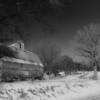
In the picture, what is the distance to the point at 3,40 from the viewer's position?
10008mm

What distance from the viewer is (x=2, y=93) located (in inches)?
335

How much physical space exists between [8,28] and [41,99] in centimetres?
533

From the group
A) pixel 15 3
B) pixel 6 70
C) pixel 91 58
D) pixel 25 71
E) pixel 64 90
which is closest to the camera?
pixel 15 3

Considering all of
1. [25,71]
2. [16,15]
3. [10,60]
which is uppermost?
[16,15]

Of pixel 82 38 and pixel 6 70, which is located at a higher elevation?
pixel 82 38

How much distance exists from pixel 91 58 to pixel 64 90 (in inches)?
609

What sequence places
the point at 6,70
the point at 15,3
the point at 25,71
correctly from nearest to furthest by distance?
1. the point at 15,3
2. the point at 6,70
3. the point at 25,71

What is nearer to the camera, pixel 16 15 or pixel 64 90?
pixel 16 15

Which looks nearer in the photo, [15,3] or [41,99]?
[15,3]

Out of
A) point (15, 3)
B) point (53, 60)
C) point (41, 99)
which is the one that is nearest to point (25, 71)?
point (41, 99)

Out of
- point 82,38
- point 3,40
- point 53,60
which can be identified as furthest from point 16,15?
point 53,60

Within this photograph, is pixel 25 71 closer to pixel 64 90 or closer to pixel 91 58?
pixel 64 90

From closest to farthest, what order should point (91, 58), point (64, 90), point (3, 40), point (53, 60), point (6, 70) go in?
1. point (3, 40)
2. point (64, 90)
3. point (6, 70)
4. point (91, 58)
5. point (53, 60)

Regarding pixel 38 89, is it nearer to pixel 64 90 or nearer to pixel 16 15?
pixel 64 90
